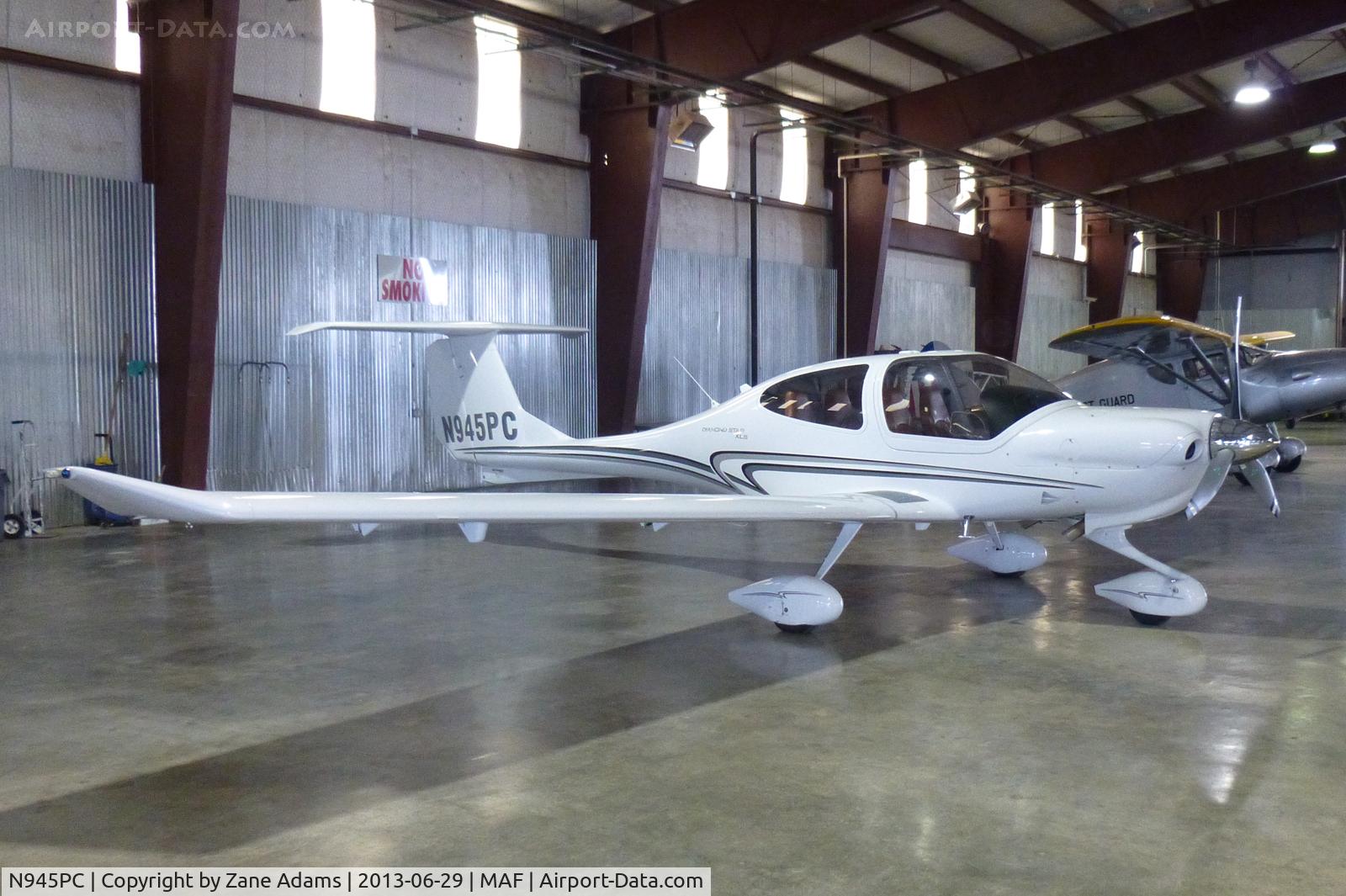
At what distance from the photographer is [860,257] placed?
65.3 feet

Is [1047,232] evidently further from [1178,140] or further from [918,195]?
[918,195]

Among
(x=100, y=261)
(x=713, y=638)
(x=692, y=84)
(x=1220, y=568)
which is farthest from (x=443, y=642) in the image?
(x=692, y=84)

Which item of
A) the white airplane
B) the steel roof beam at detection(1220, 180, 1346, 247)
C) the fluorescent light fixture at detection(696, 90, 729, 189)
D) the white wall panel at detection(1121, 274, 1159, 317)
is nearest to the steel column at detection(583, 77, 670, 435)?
the fluorescent light fixture at detection(696, 90, 729, 189)

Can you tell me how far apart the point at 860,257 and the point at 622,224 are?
6113mm

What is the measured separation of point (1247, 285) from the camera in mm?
34375

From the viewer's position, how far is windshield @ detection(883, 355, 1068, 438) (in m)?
6.35

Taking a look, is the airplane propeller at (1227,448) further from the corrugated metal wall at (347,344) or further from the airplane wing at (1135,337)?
the corrugated metal wall at (347,344)

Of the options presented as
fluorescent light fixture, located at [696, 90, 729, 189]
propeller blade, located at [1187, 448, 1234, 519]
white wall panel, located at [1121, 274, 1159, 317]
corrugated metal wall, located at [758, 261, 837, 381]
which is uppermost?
fluorescent light fixture, located at [696, 90, 729, 189]

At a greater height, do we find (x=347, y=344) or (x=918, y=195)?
(x=918, y=195)

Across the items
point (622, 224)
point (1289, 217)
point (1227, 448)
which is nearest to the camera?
point (1227, 448)

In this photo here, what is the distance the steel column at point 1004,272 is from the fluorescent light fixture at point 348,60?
15429mm

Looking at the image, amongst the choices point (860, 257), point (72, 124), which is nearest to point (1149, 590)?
point (72, 124)

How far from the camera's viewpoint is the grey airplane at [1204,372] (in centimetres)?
1261

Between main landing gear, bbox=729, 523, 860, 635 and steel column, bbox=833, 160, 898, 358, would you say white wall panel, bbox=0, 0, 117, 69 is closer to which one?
main landing gear, bbox=729, 523, 860, 635
